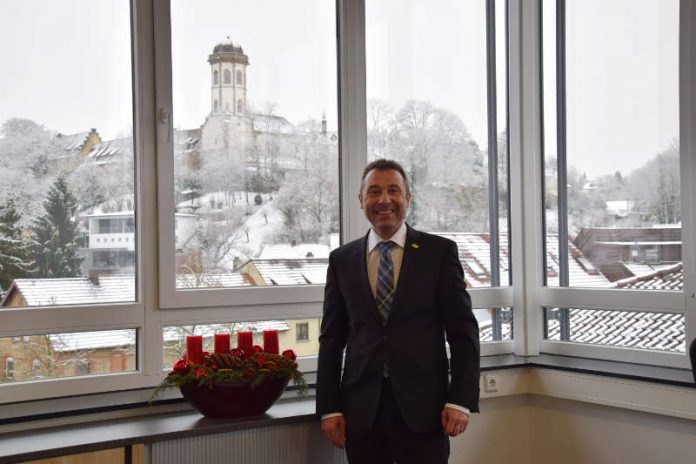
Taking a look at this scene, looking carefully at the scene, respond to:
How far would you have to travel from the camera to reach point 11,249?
9.09ft

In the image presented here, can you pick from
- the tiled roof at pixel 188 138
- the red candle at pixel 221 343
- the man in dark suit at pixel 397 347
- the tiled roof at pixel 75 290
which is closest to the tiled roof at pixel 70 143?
Result: the tiled roof at pixel 188 138

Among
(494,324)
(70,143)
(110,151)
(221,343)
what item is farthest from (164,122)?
(494,324)

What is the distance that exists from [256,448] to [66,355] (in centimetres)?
78

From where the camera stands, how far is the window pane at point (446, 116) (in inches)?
144

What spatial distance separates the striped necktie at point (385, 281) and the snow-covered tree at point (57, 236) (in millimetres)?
1119

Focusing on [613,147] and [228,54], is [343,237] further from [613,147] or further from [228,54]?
[613,147]

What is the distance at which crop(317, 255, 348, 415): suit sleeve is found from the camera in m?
2.61

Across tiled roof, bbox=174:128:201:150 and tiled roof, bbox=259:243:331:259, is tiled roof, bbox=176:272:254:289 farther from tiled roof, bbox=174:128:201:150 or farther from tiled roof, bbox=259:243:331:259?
tiled roof, bbox=174:128:201:150

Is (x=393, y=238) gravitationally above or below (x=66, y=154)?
below

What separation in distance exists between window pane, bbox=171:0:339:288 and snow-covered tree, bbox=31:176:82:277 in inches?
15.8

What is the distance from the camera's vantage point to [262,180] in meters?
3.30

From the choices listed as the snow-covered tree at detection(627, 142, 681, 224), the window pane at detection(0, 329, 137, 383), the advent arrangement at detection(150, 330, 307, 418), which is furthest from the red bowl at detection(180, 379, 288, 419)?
the snow-covered tree at detection(627, 142, 681, 224)

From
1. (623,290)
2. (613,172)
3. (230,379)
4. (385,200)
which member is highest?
(613,172)

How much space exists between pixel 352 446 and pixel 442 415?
1.03 feet
